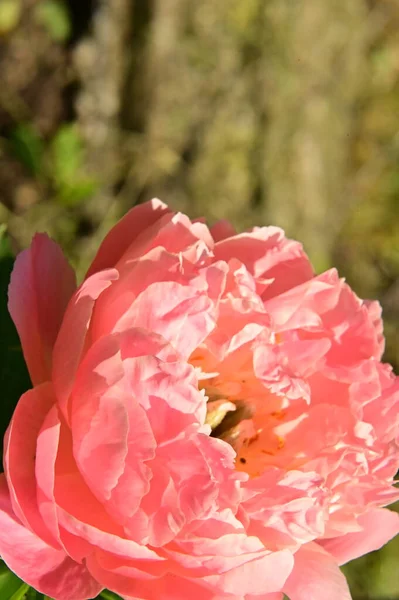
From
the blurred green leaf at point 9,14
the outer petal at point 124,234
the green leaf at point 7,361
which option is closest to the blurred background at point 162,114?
the blurred green leaf at point 9,14

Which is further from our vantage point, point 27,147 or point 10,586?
point 27,147

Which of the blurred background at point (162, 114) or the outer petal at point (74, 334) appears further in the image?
the blurred background at point (162, 114)

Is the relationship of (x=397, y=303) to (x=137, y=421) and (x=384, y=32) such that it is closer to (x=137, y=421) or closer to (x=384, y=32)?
(x=384, y=32)

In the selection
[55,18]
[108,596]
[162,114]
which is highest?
[55,18]

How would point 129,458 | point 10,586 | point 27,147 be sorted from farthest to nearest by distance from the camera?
1. point 27,147
2. point 10,586
3. point 129,458

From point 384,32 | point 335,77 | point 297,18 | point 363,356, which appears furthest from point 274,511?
point 384,32

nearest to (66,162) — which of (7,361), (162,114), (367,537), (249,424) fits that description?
(162,114)

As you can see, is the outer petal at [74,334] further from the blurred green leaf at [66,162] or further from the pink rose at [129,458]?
the blurred green leaf at [66,162]

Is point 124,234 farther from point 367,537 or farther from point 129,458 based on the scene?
point 367,537
